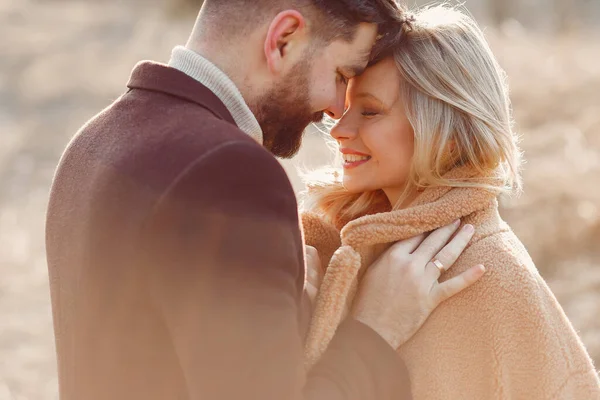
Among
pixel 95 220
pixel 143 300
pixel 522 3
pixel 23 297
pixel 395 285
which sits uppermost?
pixel 95 220

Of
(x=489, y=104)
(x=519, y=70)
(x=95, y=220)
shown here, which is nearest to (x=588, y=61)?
(x=519, y=70)

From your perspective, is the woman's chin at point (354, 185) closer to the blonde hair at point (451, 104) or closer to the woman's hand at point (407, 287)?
the blonde hair at point (451, 104)

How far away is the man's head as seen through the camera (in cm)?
222

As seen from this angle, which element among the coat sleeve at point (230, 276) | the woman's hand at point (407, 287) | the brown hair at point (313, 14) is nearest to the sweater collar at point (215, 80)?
the brown hair at point (313, 14)

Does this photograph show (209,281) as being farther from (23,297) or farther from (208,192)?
(23,297)

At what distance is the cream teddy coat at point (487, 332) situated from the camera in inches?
96.5

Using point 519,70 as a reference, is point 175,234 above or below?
above

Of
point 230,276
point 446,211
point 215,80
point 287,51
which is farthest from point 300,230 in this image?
point 446,211

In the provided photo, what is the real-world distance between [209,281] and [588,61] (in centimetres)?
1235

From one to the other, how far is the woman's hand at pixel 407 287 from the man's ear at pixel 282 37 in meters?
0.66

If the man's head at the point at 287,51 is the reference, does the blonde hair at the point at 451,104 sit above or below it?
below

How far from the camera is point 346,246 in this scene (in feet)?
8.31

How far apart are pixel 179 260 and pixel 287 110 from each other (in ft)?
2.21

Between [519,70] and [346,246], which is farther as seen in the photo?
[519,70]
